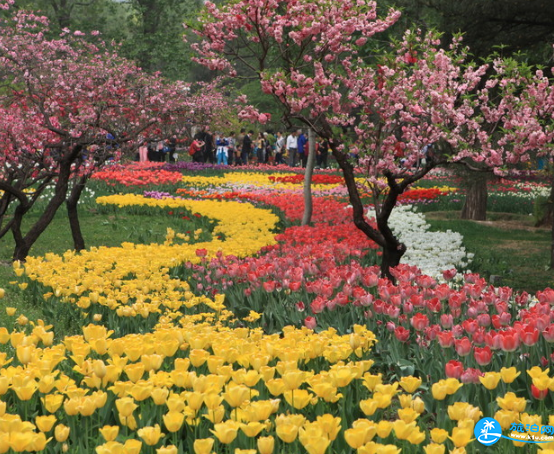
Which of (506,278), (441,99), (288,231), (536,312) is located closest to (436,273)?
(506,278)

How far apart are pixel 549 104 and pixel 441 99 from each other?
1.16m

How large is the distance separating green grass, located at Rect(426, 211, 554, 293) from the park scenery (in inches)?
2.6

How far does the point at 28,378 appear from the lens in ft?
10.1

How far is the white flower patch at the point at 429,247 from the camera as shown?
8.70 m

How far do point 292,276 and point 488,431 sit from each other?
3.42m

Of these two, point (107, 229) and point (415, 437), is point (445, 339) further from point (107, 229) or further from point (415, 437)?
point (107, 229)

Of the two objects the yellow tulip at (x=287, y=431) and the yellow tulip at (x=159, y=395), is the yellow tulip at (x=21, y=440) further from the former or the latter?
the yellow tulip at (x=287, y=431)

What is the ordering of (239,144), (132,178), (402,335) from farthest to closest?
(239,144) < (132,178) < (402,335)

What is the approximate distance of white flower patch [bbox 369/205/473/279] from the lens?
8695mm

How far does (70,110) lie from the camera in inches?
412

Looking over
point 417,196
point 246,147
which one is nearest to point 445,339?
point 417,196

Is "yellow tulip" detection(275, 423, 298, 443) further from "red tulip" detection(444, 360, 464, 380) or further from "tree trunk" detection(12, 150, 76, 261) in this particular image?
"tree trunk" detection(12, 150, 76, 261)

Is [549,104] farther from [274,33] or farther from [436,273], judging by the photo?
[274,33]

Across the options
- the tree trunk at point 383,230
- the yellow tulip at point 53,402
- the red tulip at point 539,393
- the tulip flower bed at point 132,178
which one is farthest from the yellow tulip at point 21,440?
the tulip flower bed at point 132,178
